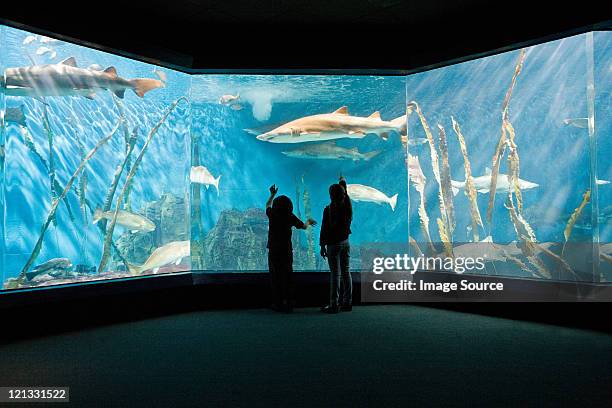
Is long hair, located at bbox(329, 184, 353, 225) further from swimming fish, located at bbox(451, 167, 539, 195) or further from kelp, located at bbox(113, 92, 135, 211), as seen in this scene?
kelp, located at bbox(113, 92, 135, 211)

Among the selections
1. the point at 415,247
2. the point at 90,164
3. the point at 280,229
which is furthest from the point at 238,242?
the point at 415,247

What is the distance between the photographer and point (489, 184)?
6.62 metres

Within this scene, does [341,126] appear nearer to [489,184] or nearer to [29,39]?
[489,184]

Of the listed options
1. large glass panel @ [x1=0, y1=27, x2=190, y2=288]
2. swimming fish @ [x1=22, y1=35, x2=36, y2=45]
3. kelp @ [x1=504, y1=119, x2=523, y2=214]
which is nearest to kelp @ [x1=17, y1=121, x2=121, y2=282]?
large glass panel @ [x1=0, y1=27, x2=190, y2=288]

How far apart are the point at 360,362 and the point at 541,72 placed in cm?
422

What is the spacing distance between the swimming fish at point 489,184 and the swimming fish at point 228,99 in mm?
3289

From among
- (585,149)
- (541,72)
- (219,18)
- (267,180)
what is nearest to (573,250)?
(585,149)

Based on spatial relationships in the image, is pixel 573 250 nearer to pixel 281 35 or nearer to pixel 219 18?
pixel 281 35

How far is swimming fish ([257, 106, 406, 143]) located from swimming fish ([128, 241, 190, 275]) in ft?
7.24

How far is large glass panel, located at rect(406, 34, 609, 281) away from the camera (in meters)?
5.69

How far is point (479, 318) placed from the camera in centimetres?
566

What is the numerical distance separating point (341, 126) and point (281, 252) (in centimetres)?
207

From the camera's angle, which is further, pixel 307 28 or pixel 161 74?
pixel 161 74

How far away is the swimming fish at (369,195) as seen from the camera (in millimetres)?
7480
